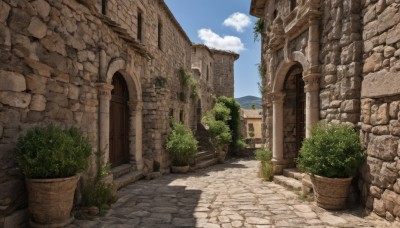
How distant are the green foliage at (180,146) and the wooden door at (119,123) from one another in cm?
166

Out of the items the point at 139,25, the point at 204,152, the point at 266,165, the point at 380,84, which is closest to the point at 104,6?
the point at 139,25

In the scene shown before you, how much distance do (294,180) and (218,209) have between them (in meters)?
2.61

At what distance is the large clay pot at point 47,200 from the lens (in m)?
3.45

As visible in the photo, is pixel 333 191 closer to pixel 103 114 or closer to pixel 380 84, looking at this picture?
pixel 380 84

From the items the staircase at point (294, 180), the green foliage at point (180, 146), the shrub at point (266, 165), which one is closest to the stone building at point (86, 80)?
the green foliage at point (180, 146)

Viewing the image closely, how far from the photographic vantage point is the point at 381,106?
398 cm

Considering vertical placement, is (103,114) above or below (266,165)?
above

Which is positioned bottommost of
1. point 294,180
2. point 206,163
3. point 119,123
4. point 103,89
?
point 206,163

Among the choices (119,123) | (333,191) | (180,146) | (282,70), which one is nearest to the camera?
(333,191)

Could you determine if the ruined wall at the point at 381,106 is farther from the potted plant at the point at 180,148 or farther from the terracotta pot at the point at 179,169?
the terracotta pot at the point at 179,169

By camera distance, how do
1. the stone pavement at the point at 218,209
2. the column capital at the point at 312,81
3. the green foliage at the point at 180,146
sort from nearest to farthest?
the stone pavement at the point at 218,209 → the column capital at the point at 312,81 → the green foliage at the point at 180,146

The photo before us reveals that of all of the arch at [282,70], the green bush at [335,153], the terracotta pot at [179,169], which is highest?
the arch at [282,70]

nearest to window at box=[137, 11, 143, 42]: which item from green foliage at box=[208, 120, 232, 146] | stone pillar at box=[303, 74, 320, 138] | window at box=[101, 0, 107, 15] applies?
window at box=[101, 0, 107, 15]

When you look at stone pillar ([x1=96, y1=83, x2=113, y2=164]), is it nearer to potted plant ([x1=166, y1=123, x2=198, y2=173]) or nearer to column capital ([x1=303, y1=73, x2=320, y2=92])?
potted plant ([x1=166, y1=123, x2=198, y2=173])
